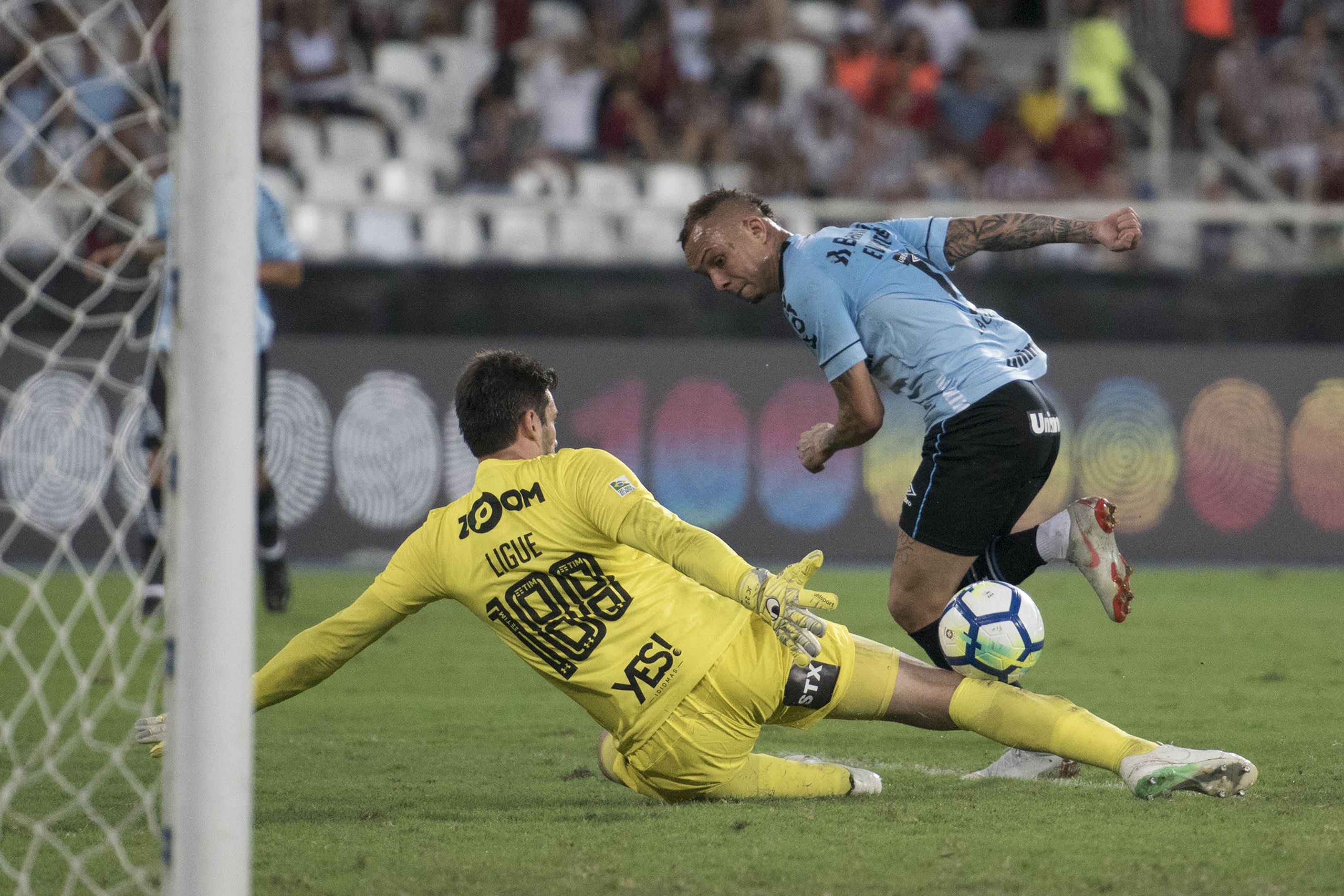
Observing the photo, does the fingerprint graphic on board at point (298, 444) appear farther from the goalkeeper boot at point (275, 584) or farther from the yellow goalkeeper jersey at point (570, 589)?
the yellow goalkeeper jersey at point (570, 589)

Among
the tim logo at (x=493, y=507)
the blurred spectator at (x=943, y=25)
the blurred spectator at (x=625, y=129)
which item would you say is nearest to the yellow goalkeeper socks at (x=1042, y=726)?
the tim logo at (x=493, y=507)

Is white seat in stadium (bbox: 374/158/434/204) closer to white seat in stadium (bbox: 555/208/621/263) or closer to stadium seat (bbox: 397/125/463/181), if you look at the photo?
stadium seat (bbox: 397/125/463/181)

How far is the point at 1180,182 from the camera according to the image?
43.0 ft

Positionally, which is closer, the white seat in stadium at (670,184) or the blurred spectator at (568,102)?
the white seat in stadium at (670,184)

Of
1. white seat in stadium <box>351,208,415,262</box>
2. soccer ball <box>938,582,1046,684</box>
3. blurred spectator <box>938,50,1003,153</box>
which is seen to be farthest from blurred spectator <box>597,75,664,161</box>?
soccer ball <box>938,582,1046,684</box>

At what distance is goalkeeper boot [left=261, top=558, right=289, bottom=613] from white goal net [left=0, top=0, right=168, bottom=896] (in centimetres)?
63

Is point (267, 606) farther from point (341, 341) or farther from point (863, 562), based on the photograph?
point (863, 562)

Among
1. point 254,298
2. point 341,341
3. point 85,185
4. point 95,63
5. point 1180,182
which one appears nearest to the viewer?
point 254,298

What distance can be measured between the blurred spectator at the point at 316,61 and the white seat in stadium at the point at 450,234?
1572 millimetres

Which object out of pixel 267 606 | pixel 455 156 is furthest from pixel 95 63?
pixel 267 606

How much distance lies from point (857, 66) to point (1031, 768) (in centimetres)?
904

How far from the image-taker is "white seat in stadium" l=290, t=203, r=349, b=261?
1039 centimetres

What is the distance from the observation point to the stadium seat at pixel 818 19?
13148mm

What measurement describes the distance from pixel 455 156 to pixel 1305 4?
735 centimetres
